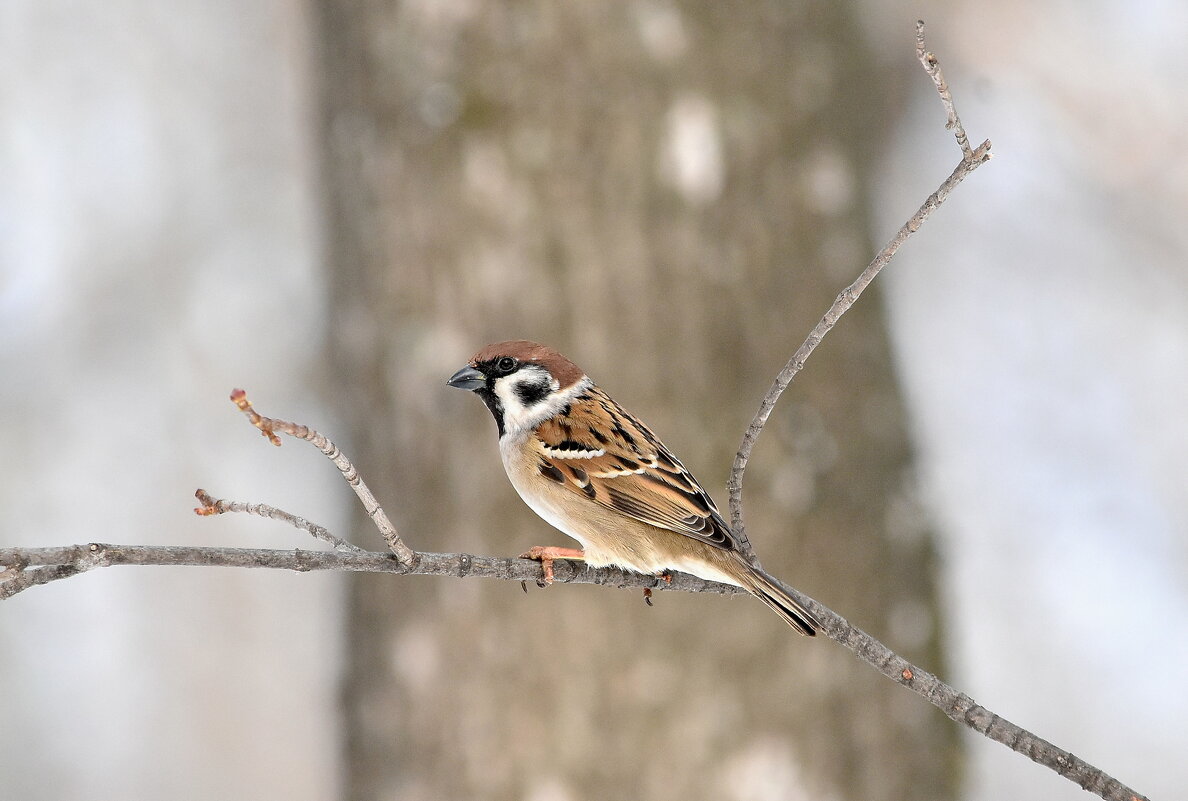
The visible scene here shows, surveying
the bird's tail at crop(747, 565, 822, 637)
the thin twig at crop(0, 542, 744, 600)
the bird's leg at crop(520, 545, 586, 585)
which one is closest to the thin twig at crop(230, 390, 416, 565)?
the thin twig at crop(0, 542, 744, 600)

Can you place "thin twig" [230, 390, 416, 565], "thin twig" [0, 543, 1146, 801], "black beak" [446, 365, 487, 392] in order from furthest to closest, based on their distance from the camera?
"black beak" [446, 365, 487, 392]
"thin twig" [0, 543, 1146, 801]
"thin twig" [230, 390, 416, 565]

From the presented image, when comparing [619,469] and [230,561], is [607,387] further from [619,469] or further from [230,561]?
[230,561]

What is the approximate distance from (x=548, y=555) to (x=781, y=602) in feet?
1.80

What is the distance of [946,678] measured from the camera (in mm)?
4820

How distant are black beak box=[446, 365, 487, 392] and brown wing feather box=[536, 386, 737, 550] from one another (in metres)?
0.45

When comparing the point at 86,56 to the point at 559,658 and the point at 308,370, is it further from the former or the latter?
the point at 559,658

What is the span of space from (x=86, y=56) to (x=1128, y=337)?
26.6 feet

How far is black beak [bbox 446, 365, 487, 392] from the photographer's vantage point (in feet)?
8.66

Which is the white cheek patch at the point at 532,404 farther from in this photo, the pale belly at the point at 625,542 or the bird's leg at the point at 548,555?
the bird's leg at the point at 548,555

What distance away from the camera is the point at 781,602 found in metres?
2.45

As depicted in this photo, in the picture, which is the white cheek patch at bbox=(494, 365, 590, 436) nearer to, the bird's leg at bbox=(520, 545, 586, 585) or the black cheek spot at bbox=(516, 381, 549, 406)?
the black cheek spot at bbox=(516, 381, 549, 406)

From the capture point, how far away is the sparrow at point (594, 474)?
2.90m

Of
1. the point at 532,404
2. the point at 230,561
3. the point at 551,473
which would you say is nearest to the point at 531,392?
the point at 532,404

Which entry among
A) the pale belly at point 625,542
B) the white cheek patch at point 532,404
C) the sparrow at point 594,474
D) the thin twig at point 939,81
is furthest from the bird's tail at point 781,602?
the thin twig at point 939,81
